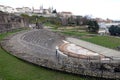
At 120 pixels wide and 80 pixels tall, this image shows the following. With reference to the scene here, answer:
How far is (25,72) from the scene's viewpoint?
39.8 feet

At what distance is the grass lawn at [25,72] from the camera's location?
11.1 metres

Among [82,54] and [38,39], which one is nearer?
[82,54]

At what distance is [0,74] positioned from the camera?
11.4m

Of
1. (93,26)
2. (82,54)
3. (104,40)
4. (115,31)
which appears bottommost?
(104,40)

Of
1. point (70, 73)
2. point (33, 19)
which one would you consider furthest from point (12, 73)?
point (33, 19)

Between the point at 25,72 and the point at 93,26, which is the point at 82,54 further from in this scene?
the point at 93,26

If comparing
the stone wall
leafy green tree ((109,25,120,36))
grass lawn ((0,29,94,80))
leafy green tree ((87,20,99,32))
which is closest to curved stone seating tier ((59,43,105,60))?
grass lawn ((0,29,94,80))

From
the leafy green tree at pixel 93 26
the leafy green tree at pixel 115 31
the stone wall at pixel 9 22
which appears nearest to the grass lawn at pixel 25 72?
the stone wall at pixel 9 22

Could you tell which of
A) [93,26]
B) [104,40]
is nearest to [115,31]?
[93,26]

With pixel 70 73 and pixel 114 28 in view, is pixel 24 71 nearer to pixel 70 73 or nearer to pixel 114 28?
pixel 70 73

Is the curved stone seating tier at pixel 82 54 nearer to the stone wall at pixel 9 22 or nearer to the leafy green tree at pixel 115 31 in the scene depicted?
the stone wall at pixel 9 22

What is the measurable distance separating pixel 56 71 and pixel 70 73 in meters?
1.01

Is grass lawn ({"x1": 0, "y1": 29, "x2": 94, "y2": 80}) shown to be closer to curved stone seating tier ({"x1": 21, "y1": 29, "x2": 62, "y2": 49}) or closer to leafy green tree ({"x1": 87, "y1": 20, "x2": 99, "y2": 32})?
curved stone seating tier ({"x1": 21, "y1": 29, "x2": 62, "y2": 49})

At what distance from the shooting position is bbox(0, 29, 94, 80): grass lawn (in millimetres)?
→ 11102
